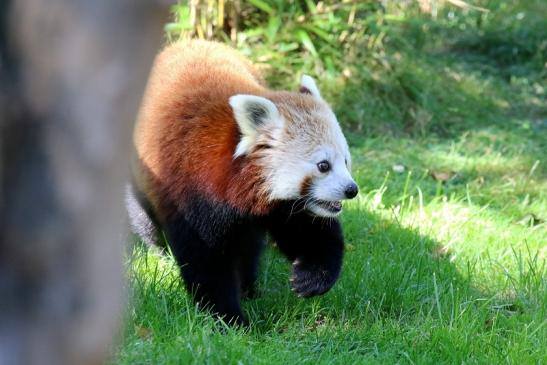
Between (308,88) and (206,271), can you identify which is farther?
(308,88)

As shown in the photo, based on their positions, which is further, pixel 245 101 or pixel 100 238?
pixel 245 101

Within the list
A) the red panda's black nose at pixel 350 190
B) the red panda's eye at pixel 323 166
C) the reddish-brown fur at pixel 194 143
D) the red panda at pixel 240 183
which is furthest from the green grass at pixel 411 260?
the red panda's eye at pixel 323 166

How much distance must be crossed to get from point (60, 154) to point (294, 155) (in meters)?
2.45

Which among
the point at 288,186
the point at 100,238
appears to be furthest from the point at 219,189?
the point at 100,238

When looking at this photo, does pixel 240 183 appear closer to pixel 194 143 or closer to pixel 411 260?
pixel 194 143

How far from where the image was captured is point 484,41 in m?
10.3

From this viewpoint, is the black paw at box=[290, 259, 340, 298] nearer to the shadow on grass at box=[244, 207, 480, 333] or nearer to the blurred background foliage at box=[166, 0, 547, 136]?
the shadow on grass at box=[244, 207, 480, 333]

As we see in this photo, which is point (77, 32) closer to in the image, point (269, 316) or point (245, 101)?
point (245, 101)

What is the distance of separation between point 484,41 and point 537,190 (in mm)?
4647

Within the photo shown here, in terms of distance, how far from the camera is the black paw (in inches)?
152

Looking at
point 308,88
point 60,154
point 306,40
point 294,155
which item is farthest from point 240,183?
point 306,40

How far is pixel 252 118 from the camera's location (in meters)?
3.75

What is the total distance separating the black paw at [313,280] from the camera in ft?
12.7

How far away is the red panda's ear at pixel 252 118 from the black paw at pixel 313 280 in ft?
2.10
